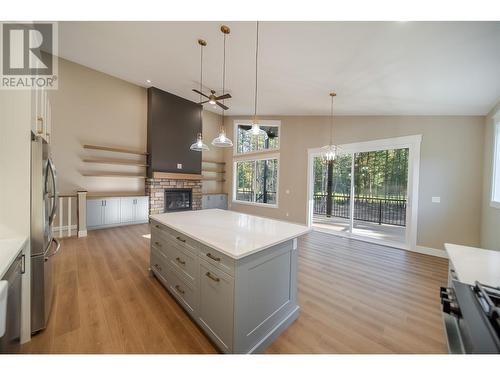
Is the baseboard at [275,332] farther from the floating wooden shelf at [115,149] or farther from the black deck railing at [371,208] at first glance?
the floating wooden shelf at [115,149]

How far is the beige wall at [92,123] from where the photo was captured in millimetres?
4586

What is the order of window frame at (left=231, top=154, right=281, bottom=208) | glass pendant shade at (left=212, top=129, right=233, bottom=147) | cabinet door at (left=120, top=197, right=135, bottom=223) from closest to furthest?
glass pendant shade at (left=212, top=129, right=233, bottom=147), cabinet door at (left=120, top=197, right=135, bottom=223), window frame at (left=231, top=154, right=281, bottom=208)

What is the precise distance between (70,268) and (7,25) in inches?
111

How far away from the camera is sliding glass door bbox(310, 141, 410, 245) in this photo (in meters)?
4.34

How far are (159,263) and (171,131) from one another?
15.4 ft

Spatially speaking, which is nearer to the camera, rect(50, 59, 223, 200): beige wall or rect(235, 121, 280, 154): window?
rect(50, 59, 223, 200): beige wall

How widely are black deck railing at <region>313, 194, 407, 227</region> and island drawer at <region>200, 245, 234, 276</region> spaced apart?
4.29 meters

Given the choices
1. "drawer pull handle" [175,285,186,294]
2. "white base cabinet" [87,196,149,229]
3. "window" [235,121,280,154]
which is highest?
"window" [235,121,280,154]

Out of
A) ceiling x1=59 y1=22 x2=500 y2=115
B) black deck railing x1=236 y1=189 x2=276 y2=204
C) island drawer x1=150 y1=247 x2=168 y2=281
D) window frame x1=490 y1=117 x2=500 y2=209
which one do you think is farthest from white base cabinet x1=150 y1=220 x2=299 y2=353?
black deck railing x1=236 y1=189 x2=276 y2=204

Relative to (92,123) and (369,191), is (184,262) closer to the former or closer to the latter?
(369,191)

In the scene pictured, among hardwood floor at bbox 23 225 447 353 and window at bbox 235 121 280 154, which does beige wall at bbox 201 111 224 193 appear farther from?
hardwood floor at bbox 23 225 447 353

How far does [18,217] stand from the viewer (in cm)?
152
